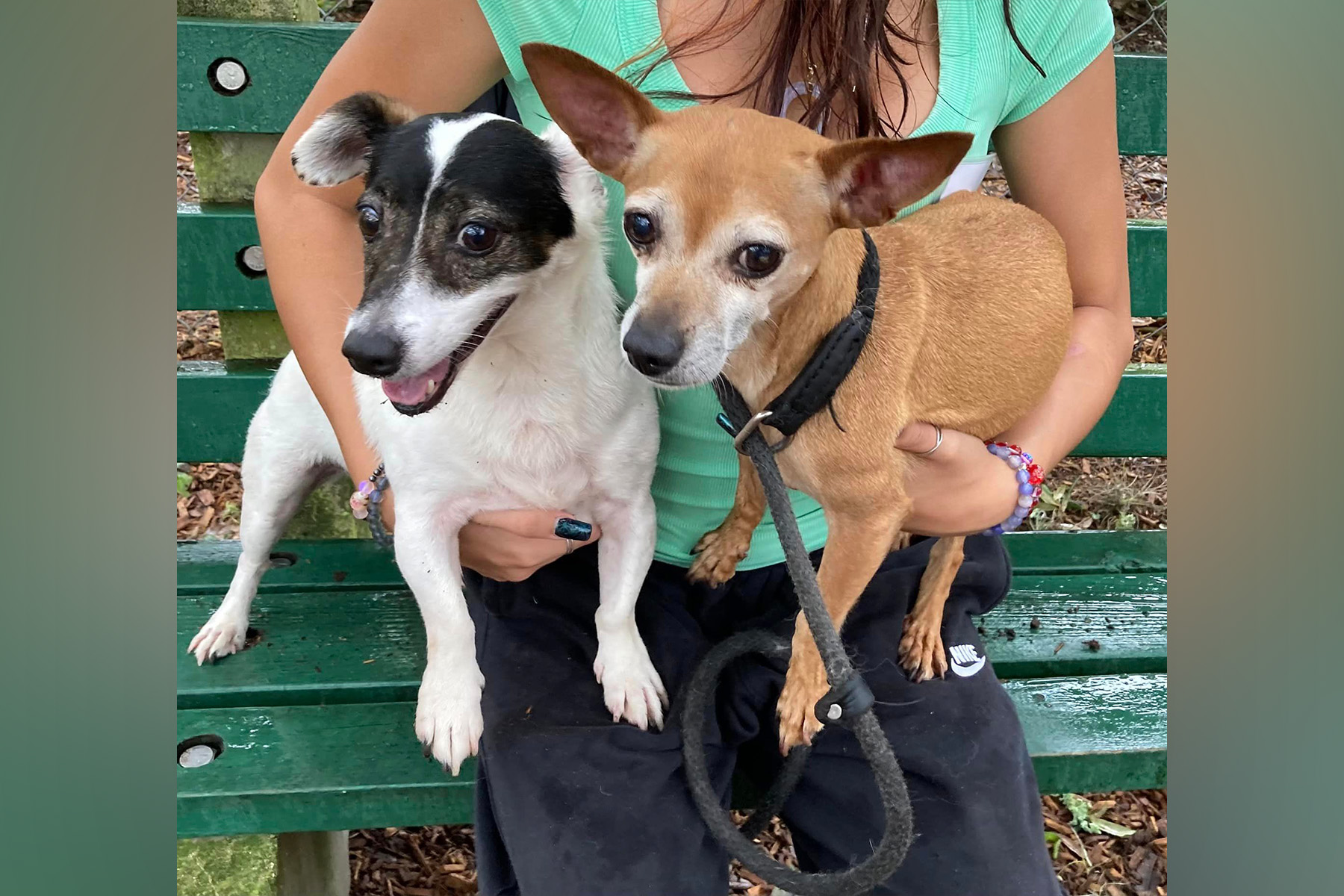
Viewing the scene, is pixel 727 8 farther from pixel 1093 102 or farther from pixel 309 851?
pixel 309 851

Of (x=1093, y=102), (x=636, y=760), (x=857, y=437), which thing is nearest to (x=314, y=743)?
(x=636, y=760)

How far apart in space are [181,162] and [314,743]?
258 cm

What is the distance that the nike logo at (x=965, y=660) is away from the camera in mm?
1669

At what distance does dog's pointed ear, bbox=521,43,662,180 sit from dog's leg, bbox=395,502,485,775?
2.02ft

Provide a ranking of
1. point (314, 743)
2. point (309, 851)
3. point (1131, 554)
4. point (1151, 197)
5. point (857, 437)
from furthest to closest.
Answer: point (1151, 197) < point (1131, 554) < point (309, 851) < point (314, 743) < point (857, 437)

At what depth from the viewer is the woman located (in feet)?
4.87

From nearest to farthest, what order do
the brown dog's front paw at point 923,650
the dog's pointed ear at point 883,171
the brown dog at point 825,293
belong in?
the dog's pointed ear at point 883,171 < the brown dog at point 825,293 < the brown dog's front paw at point 923,650

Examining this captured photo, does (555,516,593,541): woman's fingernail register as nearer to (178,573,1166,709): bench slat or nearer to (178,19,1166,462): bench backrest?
(178,573,1166,709): bench slat

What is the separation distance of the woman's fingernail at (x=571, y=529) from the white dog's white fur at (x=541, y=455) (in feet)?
0.14

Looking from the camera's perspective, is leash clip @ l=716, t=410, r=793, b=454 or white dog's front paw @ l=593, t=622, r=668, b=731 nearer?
leash clip @ l=716, t=410, r=793, b=454

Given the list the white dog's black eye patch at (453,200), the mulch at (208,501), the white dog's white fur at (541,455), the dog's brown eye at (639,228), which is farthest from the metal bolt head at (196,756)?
the mulch at (208,501)

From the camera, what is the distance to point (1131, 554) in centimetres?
253

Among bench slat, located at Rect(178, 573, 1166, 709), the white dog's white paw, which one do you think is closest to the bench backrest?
bench slat, located at Rect(178, 573, 1166, 709)

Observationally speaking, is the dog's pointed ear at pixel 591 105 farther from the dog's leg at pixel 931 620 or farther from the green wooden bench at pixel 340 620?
the green wooden bench at pixel 340 620
